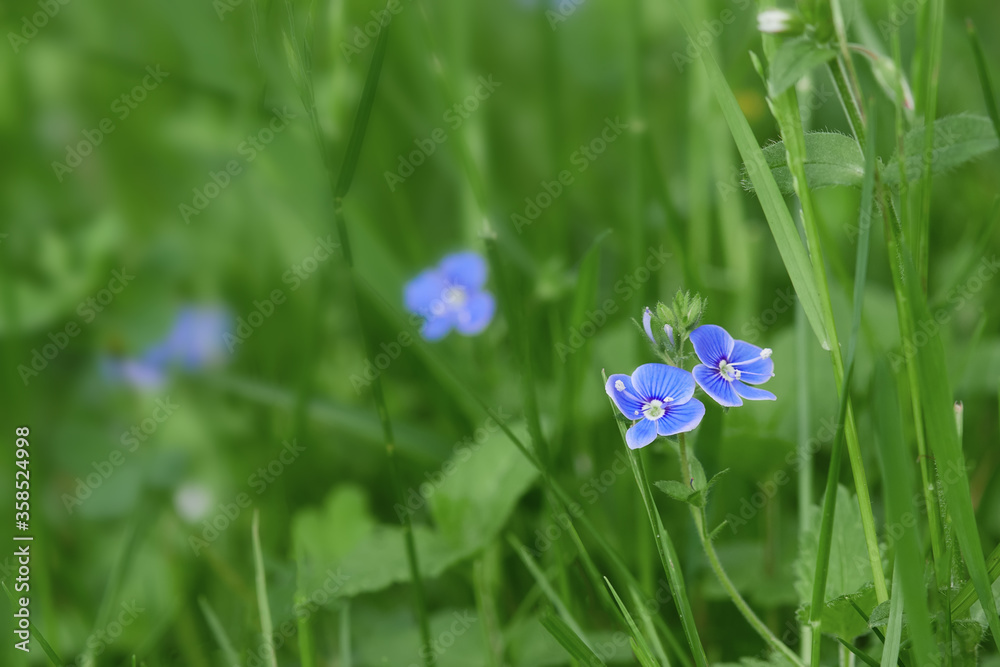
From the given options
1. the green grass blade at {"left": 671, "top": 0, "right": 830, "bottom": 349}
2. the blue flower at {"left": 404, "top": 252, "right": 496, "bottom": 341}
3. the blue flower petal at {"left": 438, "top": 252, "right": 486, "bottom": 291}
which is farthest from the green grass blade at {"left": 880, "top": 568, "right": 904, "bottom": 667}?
the blue flower petal at {"left": 438, "top": 252, "right": 486, "bottom": 291}

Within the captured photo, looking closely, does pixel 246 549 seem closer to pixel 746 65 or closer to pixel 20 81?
pixel 20 81

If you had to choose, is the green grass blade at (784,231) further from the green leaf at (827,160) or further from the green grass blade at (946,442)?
the green grass blade at (946,442)

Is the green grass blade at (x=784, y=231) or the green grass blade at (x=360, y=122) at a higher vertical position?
the green grass blade at (x=360, y=122)

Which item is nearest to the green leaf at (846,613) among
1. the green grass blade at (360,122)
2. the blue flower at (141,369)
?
the green grass blade at (360,122)

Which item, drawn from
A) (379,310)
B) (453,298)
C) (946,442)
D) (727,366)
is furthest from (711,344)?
(379,310)

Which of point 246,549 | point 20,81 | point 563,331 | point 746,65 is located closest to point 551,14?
point 746,65

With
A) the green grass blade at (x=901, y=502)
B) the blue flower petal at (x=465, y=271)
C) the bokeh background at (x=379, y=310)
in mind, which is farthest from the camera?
the blue flower petal at (x=465, y=271)

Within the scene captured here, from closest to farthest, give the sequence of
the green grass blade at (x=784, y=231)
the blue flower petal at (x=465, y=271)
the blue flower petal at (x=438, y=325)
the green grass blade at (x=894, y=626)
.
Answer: the green grass blade at (x=894, y=626) < the green grass blade at (x=784, y=231) < the blue flower petal at (x=438, y=325) < the blue flower petal at (x=465, y=271)
